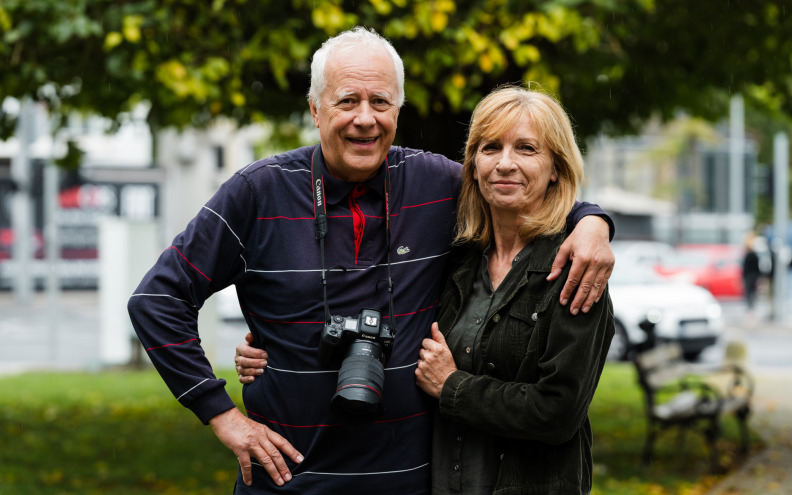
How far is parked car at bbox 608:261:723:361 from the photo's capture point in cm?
1430

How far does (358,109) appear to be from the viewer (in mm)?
2693

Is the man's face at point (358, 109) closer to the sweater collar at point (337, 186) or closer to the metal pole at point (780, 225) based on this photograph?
the sweater collar at point (337, 186)

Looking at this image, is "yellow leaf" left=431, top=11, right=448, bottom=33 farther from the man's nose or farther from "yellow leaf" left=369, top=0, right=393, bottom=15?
the man's nose

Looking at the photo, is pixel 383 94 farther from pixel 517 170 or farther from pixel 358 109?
pixel 517 170

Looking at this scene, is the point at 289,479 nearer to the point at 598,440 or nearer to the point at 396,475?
the point at 396,475

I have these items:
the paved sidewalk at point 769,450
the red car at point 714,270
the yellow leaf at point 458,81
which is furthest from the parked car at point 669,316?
the red car at point 714,270

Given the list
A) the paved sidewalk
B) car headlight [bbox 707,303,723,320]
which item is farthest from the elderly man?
car headlight [bbox 707,303,723,320]

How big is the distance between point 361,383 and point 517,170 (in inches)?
30.8

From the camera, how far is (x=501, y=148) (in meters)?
2.75

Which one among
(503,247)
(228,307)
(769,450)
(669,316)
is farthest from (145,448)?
(228,307)

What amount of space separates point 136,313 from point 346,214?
0.68m

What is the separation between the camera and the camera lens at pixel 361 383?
2.49 metres

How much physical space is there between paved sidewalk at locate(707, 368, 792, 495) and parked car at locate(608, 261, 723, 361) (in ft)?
5.73

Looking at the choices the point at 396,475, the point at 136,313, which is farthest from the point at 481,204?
the point at 136,313
